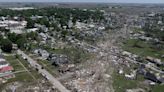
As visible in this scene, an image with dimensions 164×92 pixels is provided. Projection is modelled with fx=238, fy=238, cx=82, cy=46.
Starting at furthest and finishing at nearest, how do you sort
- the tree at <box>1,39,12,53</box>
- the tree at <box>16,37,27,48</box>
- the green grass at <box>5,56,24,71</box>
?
the tree at <box>16,37,27,48</box>
the tree at <box>1,39,12,53</box>
the green grass at <box>5,56,24,71</box>

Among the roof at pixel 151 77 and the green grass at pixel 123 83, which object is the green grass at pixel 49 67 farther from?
the roof at pixel 151 77

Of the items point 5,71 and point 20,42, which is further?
point 20,42

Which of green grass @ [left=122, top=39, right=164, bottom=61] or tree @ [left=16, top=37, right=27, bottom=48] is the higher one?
tree @ [left=16, top=37, right=27, bottom=48]

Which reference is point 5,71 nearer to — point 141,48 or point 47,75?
point 47,75

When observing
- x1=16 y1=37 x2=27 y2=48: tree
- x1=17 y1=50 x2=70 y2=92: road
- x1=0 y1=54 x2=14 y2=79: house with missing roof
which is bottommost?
x1=17 y1=50 x2=70 y2=92: road

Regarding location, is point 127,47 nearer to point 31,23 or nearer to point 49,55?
point 49,55

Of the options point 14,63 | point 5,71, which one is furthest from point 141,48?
point 5,71

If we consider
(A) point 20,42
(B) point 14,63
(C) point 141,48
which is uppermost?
(A) point 20,42

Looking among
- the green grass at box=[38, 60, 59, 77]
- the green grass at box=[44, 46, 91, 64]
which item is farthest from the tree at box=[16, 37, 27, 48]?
the green grass at box=[38, 60, 59, 77]

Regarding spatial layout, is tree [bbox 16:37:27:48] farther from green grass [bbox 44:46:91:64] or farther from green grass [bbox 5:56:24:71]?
green grass [bbox 5:56:24:71]

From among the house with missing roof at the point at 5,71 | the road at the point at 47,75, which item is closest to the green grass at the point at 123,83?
the road at the point at 47,75

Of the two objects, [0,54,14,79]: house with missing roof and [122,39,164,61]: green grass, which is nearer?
[0,54,14,79]: house with missing roof
